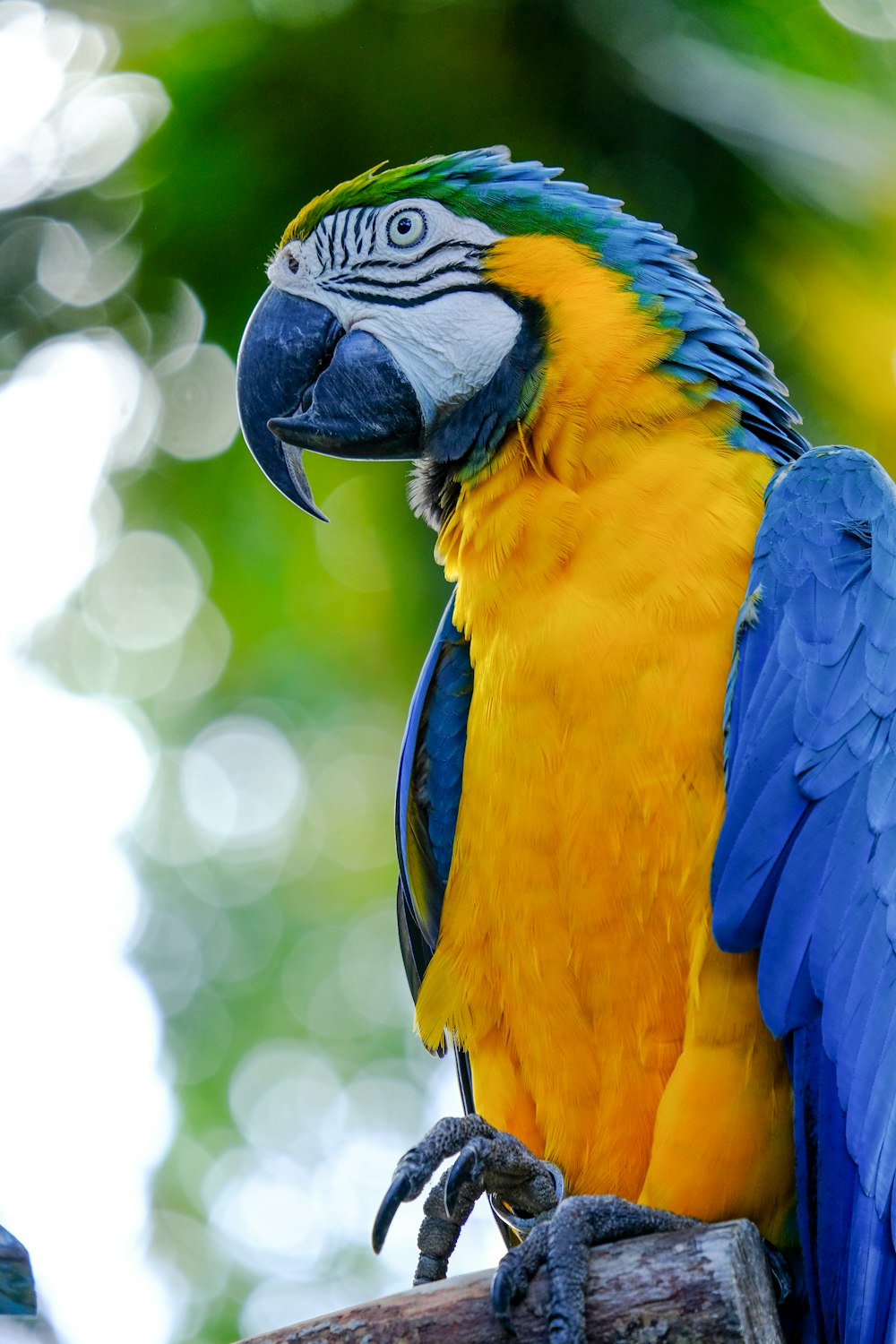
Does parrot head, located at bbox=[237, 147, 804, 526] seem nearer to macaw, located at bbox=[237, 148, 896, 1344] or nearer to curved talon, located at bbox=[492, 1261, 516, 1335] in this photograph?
macaw, located at bbox=[237, 148, 896, 1344]

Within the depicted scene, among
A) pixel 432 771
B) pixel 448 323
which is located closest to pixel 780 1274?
pixel 432 771

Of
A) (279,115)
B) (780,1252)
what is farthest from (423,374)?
(279,115)

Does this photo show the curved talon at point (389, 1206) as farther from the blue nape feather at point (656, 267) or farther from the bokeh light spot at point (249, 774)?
the bokeh light spot at point (249, 774)

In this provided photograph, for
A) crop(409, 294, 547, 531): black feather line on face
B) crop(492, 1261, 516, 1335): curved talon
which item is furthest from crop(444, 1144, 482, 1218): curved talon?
crop(409, 294, 547, 531): black feather line on face

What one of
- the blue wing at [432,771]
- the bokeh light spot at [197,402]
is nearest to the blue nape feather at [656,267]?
the blue wing at [432,771]

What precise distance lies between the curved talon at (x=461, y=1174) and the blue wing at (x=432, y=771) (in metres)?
0.65

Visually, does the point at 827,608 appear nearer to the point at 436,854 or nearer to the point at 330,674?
the point at 436,854

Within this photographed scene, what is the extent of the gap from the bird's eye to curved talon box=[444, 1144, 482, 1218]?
5.64 ft

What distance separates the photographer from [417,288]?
2.54 metres

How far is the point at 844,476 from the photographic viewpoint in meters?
2.20

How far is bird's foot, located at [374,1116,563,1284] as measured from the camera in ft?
6.07

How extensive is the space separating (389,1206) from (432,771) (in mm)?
876

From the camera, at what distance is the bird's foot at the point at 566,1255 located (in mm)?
1580

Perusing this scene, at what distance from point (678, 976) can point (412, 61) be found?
4.18m
